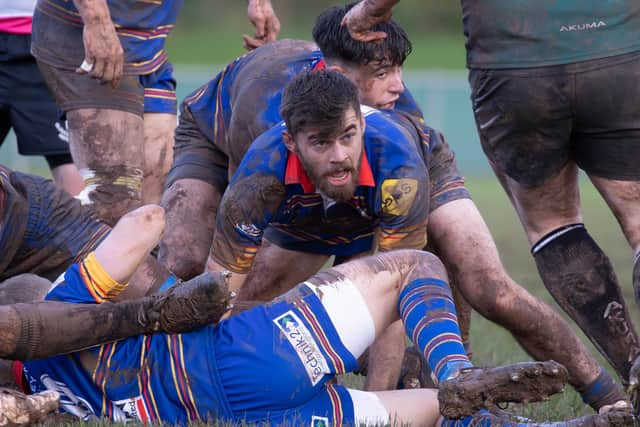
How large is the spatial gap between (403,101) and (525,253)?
564cm

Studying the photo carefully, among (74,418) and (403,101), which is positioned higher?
(403,101)

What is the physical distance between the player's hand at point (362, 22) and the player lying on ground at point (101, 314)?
1319 mm

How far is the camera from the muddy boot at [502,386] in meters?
3.50

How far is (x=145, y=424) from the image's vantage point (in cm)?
392

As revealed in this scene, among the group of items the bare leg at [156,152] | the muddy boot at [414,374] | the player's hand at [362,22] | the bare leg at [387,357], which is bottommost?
the muddy boot at [414,374]

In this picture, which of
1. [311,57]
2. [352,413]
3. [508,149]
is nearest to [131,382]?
[352,413]

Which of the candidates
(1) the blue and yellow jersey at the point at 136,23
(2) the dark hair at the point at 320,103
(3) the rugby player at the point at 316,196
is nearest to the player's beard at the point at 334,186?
(2) the dark hair at the point at 320,103

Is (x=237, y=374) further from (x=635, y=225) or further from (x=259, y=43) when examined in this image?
(x=259, y=43)

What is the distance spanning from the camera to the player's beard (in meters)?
4.56

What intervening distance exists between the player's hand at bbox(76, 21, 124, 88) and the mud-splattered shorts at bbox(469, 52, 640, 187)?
1786 millimetres

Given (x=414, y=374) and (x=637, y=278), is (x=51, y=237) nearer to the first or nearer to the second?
(x=414, y=374)

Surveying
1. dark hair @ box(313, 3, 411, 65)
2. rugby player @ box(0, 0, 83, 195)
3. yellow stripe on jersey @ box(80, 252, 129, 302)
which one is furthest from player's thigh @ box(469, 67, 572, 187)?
rugby player @ box(0, 0, 83, 195)

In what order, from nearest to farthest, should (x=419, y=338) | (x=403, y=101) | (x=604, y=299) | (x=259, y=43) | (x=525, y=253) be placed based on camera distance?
(x=419, y=338) → (x=604, y=299) → (x=403, y=101) → (x=259, y=43) → (x=525, y=253)

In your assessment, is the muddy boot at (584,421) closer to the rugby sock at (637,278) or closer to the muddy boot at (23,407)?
the rugby sock at (637,278)
